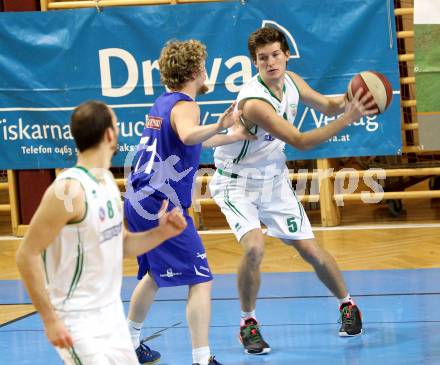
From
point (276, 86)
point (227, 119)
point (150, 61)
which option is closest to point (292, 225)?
point (276, 86)

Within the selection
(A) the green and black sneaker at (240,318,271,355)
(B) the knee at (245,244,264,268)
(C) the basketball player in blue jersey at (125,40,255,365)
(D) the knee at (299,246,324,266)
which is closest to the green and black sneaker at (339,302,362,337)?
(D) the knee at (299,246,324,266)

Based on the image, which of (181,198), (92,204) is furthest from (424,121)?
(92,204)

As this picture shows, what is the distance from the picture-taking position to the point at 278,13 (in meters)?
8.30

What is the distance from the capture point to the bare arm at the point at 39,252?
306 centimetres

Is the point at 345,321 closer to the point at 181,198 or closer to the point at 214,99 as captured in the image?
the point at 181,198

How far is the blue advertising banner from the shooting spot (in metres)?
8.23

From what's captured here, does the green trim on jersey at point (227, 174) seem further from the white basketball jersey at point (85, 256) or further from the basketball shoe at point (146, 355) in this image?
the white basketball jersey at point (85, 256)

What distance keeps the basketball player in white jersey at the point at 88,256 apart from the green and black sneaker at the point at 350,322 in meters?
2.20

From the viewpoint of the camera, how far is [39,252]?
3.09m

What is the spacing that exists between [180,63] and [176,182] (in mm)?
573

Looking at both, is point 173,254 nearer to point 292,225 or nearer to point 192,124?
point 192,124

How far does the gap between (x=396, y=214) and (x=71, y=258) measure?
20.5ft

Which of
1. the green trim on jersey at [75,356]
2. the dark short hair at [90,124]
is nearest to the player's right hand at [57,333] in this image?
the green trim on jersey at [75,356]

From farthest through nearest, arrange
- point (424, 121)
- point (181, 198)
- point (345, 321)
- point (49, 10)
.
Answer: point (49, 10) < point (424, 121) < point (345, 321) < point (181, 198)
